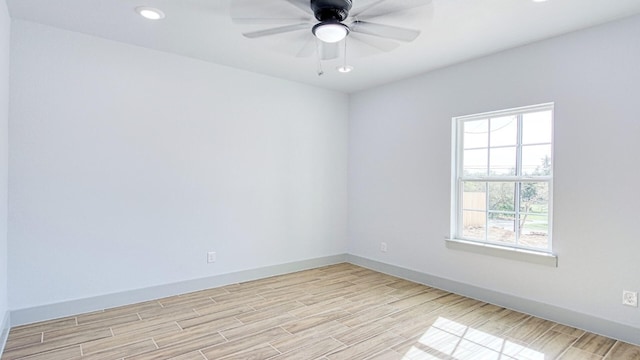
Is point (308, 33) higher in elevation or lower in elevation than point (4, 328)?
higher

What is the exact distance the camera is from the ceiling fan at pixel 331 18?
2.05 meters

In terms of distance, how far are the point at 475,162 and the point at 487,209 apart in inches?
20.7

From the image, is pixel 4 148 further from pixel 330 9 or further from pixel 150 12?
pixel 330 9

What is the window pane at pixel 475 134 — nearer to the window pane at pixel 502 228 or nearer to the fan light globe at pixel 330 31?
the window pane at pixel 502 228

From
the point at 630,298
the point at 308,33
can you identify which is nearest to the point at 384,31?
the point at 308,33

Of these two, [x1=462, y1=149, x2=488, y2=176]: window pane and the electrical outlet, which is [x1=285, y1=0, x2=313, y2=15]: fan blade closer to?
[x1=462, y1=149, x2=488, y2=176]: window pane


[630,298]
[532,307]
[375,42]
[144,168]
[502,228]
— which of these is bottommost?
[532,307]

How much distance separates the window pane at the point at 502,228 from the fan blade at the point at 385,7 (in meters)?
2.41

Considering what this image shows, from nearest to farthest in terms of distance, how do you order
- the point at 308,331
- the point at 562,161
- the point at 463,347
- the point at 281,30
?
the point at 281,30
the point at 463,347
the point at 308,331
the point at 562,161

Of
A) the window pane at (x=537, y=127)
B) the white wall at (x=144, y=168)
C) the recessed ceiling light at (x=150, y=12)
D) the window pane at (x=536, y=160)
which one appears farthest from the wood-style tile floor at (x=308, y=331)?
the recessed ceiling light at (x=150, y=12)

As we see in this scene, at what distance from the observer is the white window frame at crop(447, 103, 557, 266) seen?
10.5 feet

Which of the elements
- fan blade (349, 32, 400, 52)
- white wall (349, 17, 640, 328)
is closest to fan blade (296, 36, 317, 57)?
fan blade (349, 32, 400, 52)

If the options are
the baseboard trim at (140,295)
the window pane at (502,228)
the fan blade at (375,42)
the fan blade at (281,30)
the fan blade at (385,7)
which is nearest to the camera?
the fan blade at (385,7)

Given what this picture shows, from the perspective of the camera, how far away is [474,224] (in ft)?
12.5
